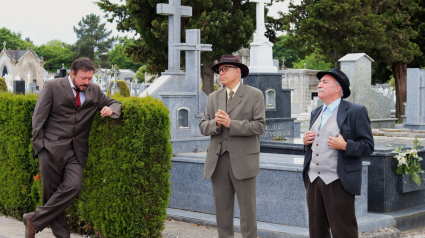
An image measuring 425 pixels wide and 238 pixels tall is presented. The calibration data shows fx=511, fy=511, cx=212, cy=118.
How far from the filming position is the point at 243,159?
4.76 meters

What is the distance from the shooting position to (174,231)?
252 inches

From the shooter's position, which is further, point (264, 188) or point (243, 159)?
point (264, 188)

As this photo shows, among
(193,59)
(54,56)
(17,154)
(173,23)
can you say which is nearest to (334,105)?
(17,154)

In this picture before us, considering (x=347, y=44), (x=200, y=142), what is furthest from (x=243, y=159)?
(x=347, y=44)

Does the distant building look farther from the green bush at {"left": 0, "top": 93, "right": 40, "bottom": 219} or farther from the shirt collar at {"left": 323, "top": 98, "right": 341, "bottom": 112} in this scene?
the shirt collar at {"left": 323, "top": 98, "right": 341, "bottom": 112}

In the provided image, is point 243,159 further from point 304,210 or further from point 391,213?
point 391,213

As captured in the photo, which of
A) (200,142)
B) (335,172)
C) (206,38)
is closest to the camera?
(335,172)

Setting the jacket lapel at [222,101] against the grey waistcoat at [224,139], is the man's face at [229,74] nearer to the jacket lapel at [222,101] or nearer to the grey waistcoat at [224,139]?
the jacket lapel at [222,101]

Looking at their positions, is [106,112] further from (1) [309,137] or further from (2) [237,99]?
(1) [309,137]

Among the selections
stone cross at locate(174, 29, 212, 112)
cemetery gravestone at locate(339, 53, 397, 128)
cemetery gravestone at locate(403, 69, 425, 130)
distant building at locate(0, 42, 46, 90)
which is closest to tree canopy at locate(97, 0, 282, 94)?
cemetery gravestone at locate(339, 53, 397, 128)

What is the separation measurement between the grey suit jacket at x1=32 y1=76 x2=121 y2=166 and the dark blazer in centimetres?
232

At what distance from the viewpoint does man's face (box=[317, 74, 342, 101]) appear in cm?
428

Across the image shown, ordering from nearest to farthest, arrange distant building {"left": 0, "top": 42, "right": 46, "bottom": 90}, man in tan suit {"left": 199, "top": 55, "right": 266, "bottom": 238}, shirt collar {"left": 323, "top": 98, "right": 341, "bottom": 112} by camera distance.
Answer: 1. shirt collar {"left": 323, "top": 98, "right": 341, "bottom": 112}
2. man in tan suit {"left": 199, "top": 55, "right": 266, "bottom": 238}
3. distant building {"left": 0, "top": 42, "right": 46, "bottom": 90}

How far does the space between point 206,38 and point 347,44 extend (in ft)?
23.0
